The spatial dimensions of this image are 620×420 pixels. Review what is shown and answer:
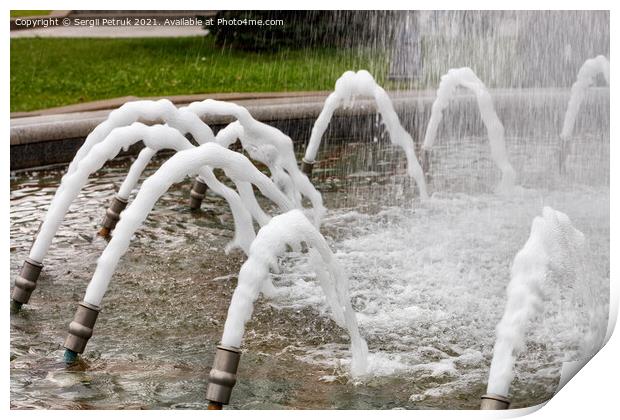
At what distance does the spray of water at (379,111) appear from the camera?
801 centimetres

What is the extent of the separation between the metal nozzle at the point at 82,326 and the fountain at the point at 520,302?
180 centimetres

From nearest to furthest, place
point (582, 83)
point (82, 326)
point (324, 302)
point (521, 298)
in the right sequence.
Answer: point (521, 298), point (82, 326), point (324, 302), point (582, 83)

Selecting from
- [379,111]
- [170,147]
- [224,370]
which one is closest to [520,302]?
[224,370]

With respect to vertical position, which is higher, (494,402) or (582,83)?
(582,83)

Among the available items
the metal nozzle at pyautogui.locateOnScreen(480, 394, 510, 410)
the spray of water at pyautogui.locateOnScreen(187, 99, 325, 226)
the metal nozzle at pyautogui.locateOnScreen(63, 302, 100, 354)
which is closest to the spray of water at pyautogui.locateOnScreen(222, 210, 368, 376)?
the metal nozzle at pyautogui.locateOnScreen(63, 302, 100, 354)

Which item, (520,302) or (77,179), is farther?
(77,179)

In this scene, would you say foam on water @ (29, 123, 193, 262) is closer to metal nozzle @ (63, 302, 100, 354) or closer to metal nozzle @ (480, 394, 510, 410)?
metal nozzle @ (63, 302, 100, 354)

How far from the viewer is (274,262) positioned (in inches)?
183

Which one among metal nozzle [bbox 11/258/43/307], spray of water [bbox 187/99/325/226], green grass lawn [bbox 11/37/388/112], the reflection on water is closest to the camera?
the reflection on water

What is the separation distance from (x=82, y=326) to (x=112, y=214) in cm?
256

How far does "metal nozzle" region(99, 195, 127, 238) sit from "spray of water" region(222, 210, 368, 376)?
2.39m

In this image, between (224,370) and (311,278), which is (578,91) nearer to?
(311,278)

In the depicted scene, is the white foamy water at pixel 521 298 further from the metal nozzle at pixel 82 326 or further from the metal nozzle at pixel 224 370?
the metal nozzle at pixel 82 326

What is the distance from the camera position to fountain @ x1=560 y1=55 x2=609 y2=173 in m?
8.96
